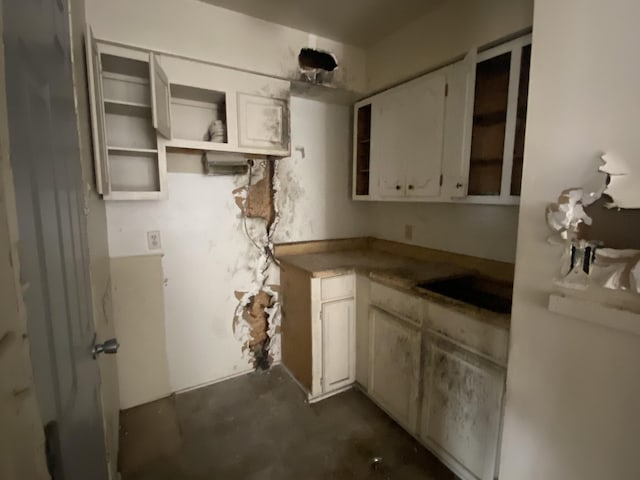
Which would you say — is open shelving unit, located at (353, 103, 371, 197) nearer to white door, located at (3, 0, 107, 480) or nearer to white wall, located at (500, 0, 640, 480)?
white wall, located at (500, 0, 640, 480)

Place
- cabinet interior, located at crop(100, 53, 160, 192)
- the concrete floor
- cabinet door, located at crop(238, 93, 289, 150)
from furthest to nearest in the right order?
1. cabinet door, located at crop(238, 93, 289, 150)
2. cabinet interior, located at crop(100, 53, 160, 192)
3. the concrete floor

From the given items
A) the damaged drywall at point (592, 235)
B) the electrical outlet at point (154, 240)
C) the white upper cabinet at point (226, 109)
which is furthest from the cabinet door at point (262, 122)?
the damaged drywall at point (592, 235)

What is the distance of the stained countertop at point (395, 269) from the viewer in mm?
1404

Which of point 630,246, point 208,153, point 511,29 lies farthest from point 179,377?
point 511,29

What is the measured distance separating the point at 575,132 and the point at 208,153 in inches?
72.1

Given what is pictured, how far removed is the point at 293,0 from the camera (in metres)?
1.73

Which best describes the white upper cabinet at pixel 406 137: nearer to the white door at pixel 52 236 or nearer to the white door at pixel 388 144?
the white door at pixel 388 144

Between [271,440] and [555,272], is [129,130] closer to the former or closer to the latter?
[271,440]

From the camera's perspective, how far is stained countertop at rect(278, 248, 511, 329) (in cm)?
140

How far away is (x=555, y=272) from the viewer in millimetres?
948

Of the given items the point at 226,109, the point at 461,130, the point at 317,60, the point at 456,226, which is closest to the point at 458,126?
the point at 461,130

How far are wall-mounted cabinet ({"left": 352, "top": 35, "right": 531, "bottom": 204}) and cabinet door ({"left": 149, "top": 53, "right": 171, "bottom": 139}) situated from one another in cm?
136

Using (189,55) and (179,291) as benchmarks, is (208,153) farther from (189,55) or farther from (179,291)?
(179,291)

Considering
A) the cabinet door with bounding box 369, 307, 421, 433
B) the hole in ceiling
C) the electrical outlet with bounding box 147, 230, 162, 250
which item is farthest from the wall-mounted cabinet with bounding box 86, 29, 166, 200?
the cabinet door with bounding box 369, 307, 421, 433
